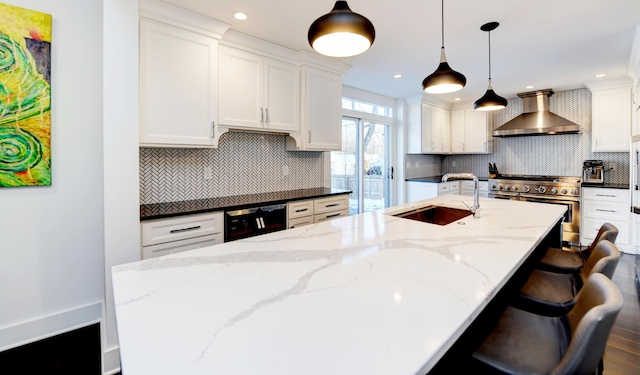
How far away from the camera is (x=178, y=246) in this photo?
7.37ft

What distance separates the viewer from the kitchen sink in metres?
2.45

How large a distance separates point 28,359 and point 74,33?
2210 millimetres

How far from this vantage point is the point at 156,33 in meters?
2.26

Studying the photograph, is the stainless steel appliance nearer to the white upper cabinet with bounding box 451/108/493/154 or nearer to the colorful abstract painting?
the colorful abstract painting

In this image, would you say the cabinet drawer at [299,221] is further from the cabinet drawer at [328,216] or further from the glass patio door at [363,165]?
the glass patio door at [363,165]

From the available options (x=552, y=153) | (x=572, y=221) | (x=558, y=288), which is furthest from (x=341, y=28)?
(x=552, y=153)

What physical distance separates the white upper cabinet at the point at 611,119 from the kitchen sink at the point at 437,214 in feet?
11.5

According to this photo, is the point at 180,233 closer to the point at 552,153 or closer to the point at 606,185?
the point at 606,185

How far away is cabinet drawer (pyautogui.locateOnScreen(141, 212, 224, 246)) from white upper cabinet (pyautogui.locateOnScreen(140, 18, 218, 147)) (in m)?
0.60

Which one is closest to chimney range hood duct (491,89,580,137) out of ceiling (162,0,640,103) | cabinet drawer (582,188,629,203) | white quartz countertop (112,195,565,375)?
ceiling (162,0,640,103)

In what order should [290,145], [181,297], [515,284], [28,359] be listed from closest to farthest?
[181,297] < [515,284] < [28,359] < [290,145]

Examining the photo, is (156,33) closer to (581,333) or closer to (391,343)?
(391,343)

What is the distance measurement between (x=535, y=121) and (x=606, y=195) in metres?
1.44

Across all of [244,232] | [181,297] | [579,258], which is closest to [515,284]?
[579,258]
